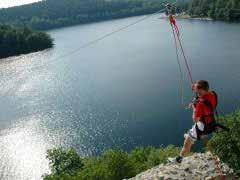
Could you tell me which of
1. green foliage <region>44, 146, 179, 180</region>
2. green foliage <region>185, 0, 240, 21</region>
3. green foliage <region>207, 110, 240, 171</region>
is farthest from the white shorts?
green foliage <region>185, 0, 240, 21</region>

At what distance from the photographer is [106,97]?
218ft

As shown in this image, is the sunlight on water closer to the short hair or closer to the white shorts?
the white shorts

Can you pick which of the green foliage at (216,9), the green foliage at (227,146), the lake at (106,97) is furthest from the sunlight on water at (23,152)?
the green foliage at (216,9)

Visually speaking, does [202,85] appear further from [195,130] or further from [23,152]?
[23,152]

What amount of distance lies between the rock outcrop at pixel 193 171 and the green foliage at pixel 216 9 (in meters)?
115

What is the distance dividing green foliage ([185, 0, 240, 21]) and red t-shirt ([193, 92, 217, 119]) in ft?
392

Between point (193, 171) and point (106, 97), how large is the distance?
50490mm

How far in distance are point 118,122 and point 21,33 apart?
88863 mm

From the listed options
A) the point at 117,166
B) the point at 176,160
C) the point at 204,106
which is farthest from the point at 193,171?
the point at 117,166

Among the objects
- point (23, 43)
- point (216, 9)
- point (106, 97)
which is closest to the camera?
point (106, 97)

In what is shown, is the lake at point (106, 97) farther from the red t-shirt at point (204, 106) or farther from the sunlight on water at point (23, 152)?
the red t-shirt at point (204, 106)

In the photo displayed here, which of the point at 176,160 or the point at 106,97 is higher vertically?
the point at 176,160

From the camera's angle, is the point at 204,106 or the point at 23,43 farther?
the point at 23,43

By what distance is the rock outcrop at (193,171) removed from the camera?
51.7 feet
